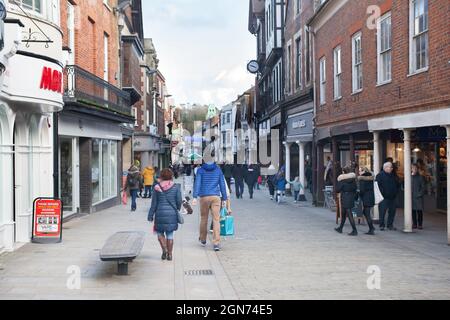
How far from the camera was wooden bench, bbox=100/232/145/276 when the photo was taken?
8461mm

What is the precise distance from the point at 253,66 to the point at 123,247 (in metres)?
34.0

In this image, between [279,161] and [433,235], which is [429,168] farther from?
[279,161]

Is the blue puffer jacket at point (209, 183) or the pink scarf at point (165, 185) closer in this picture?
the pink scarf at point (165, 185)

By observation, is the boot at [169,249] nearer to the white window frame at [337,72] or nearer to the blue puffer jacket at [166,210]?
the blue puffer jacket at [166,210]

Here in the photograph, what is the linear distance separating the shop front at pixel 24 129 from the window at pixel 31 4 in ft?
2.37

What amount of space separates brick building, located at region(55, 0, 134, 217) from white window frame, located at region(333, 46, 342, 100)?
25.0ft

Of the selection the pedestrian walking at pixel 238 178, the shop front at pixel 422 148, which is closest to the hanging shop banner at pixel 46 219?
the shop front at pixel 422 148

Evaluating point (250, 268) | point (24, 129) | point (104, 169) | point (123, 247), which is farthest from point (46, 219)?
point (104, 169)

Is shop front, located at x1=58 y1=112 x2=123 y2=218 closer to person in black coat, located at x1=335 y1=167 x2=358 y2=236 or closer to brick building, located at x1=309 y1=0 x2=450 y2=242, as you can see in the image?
person in black coat, located at x1=335 y1=167 x2=358 y2=236

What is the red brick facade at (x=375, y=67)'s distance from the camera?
1212cm

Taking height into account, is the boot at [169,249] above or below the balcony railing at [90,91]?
below

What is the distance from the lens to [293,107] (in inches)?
1083

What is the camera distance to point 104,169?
22.2 metres

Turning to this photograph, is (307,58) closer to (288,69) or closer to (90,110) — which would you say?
(288,69)
